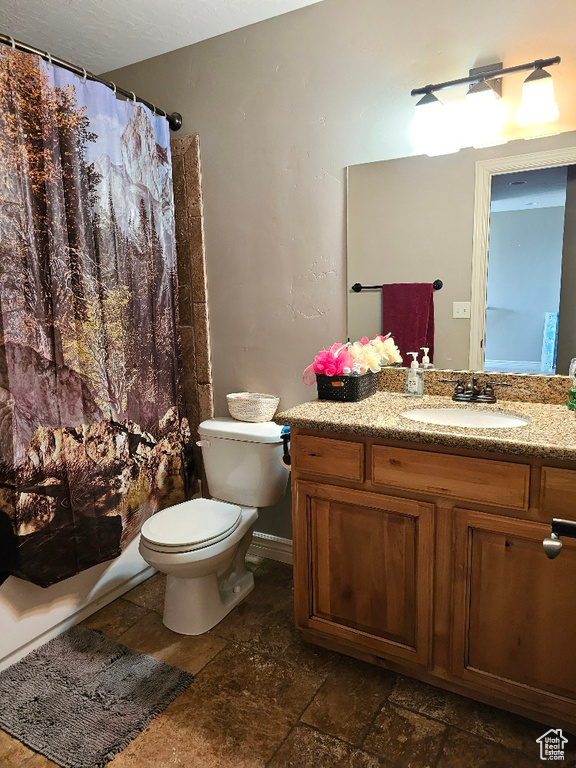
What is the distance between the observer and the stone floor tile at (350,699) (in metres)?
1.55

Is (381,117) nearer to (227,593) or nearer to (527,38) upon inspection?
(527,38)

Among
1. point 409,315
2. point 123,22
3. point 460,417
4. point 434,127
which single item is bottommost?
point 460,417

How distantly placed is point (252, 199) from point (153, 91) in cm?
77

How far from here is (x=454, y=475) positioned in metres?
1.46

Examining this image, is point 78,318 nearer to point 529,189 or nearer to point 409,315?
point 409,315

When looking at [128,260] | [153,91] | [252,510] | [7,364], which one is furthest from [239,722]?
[153,91]

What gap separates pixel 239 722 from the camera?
158 centimetres

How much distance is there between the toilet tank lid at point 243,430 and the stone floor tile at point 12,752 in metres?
1.22

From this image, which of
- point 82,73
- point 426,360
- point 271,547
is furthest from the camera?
point 271,547

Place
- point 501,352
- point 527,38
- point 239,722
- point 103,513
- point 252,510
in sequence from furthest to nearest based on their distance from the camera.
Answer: point 252,510, point 103,513, point 501,352, point 527,38, point 239,722

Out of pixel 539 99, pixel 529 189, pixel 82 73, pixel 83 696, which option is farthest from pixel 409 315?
pixel 83 696

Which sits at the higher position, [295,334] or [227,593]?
[295,334]

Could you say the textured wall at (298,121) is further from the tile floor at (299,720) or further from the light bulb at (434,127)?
the tile floor at (299,720)

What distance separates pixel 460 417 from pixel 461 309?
1.40 ft
